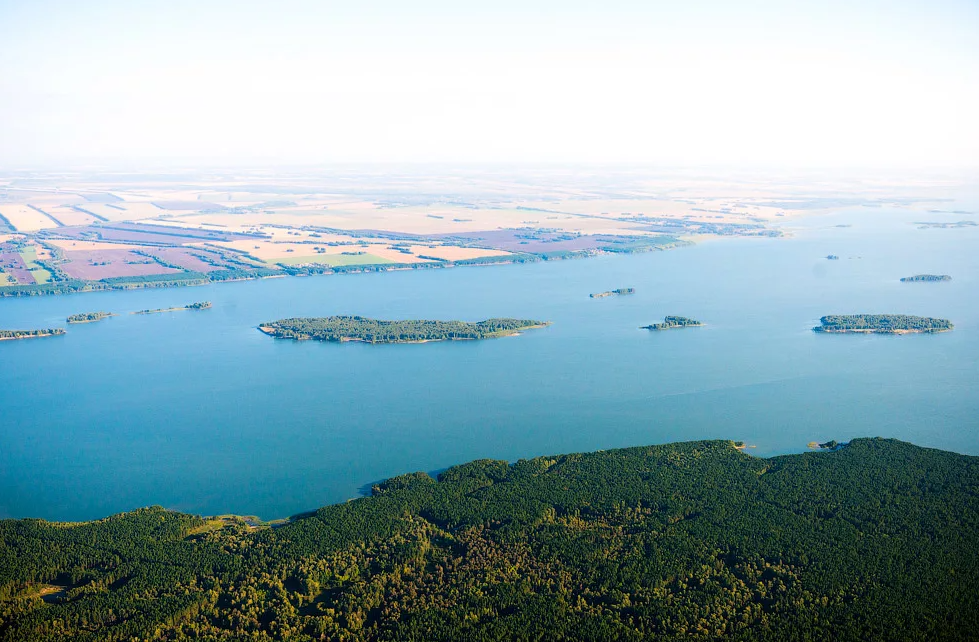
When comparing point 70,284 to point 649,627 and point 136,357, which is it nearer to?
point 136,357

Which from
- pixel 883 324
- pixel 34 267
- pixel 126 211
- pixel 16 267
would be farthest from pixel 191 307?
pixel 126 211

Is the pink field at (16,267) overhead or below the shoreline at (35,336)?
overhead

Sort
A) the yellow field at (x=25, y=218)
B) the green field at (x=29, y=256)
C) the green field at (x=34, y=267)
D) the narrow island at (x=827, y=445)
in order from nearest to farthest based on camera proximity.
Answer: the narrow island at (x=827, y=445), the green field at (x=34, y=267), the green field at (x=29, y=256), the yellow field at (x=25, y=218)

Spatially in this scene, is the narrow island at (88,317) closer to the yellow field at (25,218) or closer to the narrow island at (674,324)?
the narrow island at (674,324)

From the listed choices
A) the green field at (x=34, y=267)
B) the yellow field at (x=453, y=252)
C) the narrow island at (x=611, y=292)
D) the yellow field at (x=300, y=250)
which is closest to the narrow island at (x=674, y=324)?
the narrow island at (x=611, y=292)

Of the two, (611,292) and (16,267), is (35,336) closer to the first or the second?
(16,267)

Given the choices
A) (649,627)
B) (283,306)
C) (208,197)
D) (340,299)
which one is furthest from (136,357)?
(208,197)
